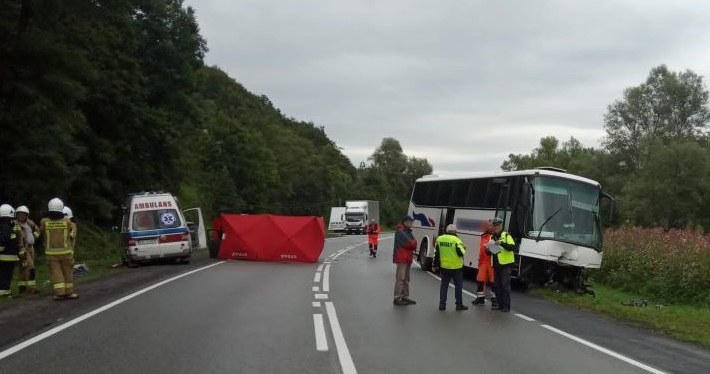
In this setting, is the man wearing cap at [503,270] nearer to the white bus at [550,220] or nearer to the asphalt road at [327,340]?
the asphalt road at [327,340]

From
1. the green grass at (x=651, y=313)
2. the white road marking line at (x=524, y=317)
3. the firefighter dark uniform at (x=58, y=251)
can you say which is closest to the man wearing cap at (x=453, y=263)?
the white road marking line at (x=524, y=317)

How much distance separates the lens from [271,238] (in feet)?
92.0

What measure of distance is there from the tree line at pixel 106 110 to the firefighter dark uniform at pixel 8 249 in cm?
804

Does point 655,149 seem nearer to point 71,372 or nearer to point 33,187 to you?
point 33,187

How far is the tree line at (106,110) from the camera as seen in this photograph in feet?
73.7

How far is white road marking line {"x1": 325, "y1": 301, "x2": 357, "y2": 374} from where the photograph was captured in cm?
812

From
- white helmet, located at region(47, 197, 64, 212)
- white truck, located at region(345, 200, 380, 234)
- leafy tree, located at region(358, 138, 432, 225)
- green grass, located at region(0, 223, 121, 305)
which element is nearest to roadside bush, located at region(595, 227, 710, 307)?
white helmet, located at region(47, 197, 64, 212)

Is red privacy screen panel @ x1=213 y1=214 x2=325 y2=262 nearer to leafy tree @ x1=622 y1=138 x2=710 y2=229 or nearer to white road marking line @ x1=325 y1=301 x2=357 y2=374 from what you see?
white road marking line @ x1=325 y1=301 x2=357 y2=374

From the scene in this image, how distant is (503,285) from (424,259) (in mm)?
11753

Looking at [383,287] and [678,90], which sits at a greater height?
[678,90]

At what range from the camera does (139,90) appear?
37438mm

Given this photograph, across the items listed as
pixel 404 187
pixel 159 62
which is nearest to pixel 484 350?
pixel 159 62

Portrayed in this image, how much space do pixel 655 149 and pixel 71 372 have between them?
208 feet

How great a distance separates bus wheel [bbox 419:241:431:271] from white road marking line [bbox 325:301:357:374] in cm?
1300
